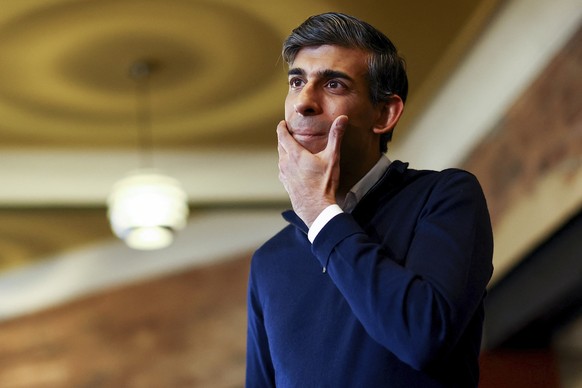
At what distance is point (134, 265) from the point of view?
22.8ft

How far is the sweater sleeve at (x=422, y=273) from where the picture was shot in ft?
3.65

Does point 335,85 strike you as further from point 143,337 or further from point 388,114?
point 143,337

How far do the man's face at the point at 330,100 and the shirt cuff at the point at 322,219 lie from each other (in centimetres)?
14

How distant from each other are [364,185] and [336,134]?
11 cm

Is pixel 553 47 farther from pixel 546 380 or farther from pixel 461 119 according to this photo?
pixel 546 380

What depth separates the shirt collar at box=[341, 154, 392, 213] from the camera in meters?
1.34

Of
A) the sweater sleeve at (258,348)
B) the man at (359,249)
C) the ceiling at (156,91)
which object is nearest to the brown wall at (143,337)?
the ceiling at (156,91)

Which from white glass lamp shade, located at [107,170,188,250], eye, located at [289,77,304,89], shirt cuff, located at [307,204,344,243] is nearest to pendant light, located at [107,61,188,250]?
white glass lamp shade, located at [107,170,188,250]

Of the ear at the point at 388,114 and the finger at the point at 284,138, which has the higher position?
the ear at the point at 388,114

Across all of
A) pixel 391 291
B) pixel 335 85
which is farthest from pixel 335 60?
pixel 391 291

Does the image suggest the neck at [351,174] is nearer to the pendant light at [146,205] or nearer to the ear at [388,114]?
the ear at [388,114]

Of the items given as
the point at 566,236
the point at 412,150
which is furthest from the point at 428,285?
the point at 412,150

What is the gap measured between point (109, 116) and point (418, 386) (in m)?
4.28

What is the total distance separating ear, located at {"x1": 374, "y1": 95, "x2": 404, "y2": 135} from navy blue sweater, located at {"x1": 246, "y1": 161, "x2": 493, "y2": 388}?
0.08 meters
